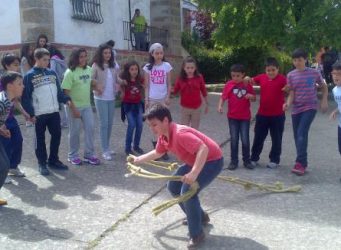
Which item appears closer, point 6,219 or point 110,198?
point 6,219

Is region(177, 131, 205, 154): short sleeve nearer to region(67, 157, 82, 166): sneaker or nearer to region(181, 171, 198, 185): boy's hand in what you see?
region(181, 171, 198, 185): boy's hand

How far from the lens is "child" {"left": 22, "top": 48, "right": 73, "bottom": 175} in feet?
19.7

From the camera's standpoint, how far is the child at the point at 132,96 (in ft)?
22.8

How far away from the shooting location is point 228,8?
1362 cm

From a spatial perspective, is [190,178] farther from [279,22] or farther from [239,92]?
[279,22]

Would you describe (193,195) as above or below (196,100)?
below

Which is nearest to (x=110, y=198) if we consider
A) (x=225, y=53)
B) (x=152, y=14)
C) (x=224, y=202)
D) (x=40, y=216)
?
(x=40, y=216)

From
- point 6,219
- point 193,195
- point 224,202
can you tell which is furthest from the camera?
point 224,202

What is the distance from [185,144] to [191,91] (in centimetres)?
296

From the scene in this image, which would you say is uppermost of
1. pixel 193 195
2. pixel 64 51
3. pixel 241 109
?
pixel 64 51

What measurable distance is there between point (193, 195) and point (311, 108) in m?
2.79

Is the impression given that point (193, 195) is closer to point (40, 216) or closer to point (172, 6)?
point (40, 216)

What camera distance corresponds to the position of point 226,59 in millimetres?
19391

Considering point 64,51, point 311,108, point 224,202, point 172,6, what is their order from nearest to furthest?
point 224,202
point 311,108
point 64,51
point 172,6
